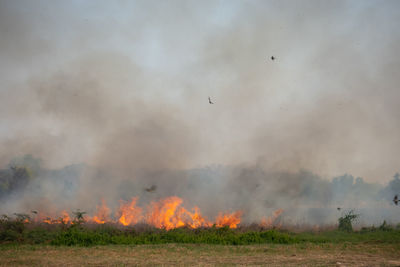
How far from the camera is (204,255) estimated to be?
23641 millimetres

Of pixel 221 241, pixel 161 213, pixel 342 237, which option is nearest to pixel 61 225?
pixel 161 213

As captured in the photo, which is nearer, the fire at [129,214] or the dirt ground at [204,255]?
the dirt ground at [204,255]

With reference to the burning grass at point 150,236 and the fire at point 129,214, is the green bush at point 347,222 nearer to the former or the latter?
the burning grass at point 150,236

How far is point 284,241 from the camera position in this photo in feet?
101

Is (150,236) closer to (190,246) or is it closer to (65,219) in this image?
(190,246)

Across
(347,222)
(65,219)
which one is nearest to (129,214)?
(65,219)

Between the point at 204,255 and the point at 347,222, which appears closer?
the point at 204,255

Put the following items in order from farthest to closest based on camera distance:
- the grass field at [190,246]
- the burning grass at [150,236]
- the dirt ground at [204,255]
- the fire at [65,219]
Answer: the fire at [65,219]
the burning grass at [150,236]
the grass field at [190,246]
the dirt ground at [204,255]

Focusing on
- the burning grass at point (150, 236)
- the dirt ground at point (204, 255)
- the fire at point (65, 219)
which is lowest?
the dirt ground at point (204, 255)

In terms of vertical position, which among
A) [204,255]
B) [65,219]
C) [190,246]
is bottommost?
[204,255]

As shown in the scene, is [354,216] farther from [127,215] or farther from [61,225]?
[61,225]

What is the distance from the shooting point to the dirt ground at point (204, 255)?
1998 cm

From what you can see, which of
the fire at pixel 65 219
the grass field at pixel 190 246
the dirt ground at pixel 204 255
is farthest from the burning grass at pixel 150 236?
the dirt ground at pixel 204 255

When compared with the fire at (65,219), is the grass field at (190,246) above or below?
below
